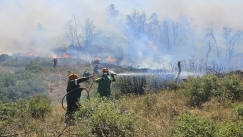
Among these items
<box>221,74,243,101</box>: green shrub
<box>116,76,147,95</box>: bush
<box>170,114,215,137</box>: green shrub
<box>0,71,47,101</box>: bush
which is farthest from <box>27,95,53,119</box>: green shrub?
<box>0,71,47,101</box>: bush

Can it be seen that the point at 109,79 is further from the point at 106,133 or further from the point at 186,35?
the point at 186,35

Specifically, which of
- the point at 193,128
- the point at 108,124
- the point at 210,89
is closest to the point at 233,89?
the point at 210,89

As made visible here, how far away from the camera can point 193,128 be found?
157 inches

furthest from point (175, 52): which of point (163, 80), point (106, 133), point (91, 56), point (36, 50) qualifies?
point (106, 133)

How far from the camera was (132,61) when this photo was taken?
138ft

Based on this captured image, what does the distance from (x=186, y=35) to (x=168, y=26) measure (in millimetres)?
3839

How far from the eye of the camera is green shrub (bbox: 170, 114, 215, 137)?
3910 millimetres

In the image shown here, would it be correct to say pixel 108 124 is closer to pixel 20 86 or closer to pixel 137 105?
pixel 137 105

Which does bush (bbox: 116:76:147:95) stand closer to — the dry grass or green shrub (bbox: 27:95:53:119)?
the dry grass

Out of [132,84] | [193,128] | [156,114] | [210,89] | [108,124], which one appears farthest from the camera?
[132,84]

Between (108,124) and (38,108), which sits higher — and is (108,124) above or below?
above

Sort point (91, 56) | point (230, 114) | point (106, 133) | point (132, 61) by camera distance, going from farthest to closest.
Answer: point (91, 56) < point (132, 61) < point (230, 114) < point (106, 133)

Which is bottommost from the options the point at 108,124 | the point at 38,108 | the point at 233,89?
the point at 38,108

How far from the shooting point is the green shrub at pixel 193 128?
12.8 ft
